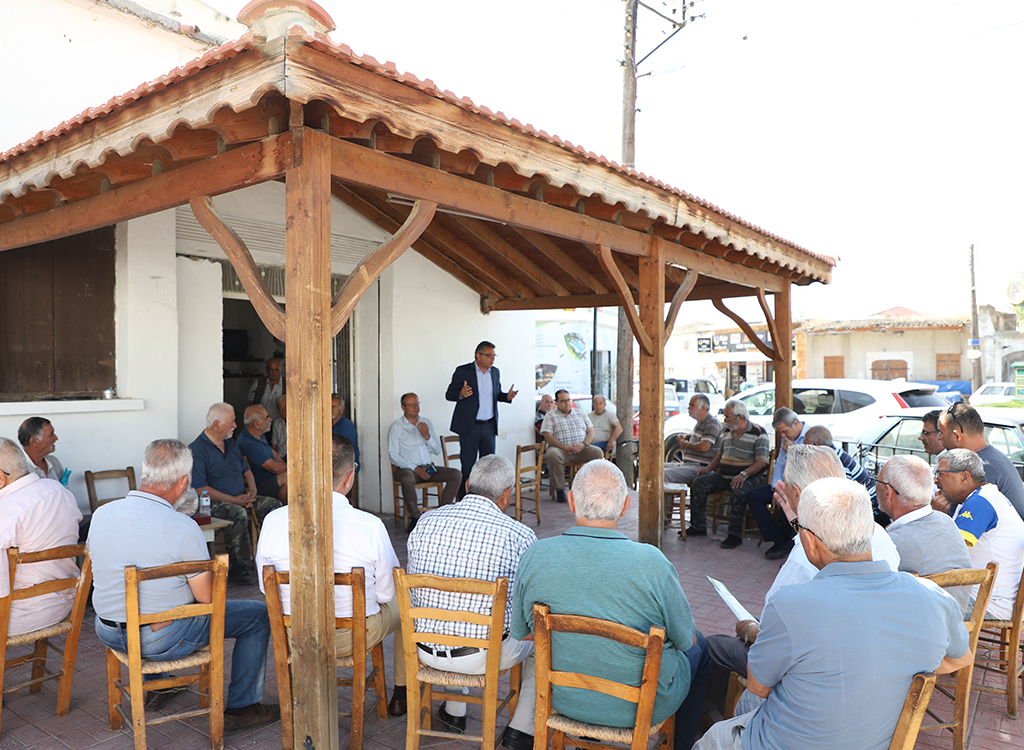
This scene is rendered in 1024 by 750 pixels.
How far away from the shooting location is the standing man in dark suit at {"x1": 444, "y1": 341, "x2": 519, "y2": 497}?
23.6 feet

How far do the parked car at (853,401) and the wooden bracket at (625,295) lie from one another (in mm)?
5648

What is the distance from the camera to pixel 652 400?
17.1 ft

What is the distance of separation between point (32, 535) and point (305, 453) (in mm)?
1418

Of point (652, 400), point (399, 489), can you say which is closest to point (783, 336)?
point (652, 400)

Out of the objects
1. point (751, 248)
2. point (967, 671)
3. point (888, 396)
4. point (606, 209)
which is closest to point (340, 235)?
point (606, 209)

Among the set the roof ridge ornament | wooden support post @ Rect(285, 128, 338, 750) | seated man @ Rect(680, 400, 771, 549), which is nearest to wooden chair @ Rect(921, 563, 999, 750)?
wooden support post @ Rect(285, 128, 338, 750)

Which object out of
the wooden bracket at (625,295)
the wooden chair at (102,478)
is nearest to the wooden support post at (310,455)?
the wooden bracket at (625,295)

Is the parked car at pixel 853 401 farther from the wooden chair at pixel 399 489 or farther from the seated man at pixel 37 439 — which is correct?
the seated man at pixel 37 439

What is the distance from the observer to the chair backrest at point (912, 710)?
5.87 ft

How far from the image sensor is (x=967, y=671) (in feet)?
8.89

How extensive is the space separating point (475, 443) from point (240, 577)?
2797 millimetres

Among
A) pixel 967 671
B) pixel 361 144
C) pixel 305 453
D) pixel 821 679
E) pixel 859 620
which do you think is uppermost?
pixel 361 144

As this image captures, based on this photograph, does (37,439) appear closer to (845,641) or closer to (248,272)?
(248,272)

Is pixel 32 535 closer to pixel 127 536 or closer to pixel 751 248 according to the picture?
pixel 127 536
